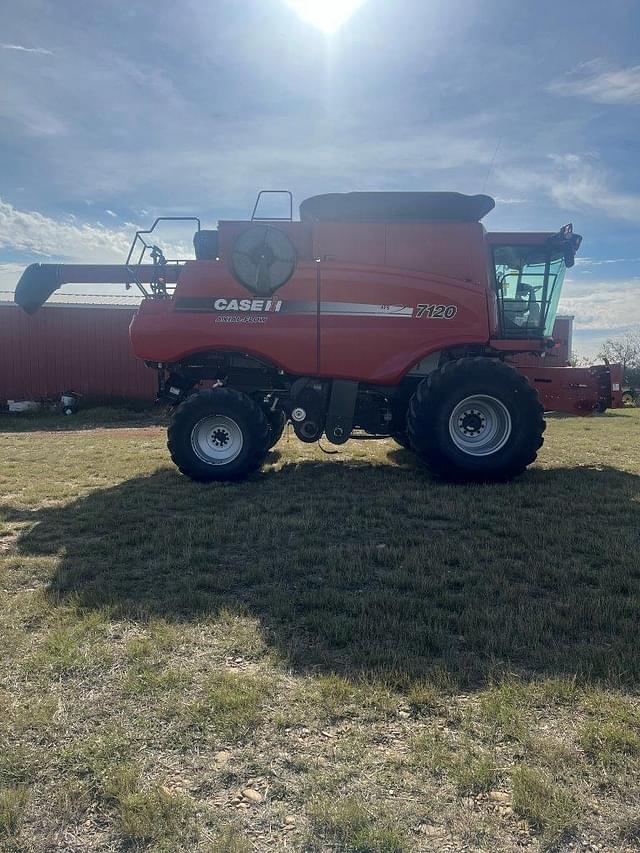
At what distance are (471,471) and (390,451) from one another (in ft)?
8.78

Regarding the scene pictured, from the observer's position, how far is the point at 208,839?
2.00m

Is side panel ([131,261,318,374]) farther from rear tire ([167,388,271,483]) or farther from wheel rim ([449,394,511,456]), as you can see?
wheel rim ([449,394,511,456])

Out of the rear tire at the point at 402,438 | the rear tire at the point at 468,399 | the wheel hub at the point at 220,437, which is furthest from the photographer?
the rear tire at the point at 402,438

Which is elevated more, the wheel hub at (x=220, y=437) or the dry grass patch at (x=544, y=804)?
the wheel hub at (x=220, y=437)

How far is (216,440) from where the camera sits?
24.8 feet

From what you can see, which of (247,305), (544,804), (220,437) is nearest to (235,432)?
(220,437)

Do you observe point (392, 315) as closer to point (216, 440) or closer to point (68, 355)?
point (216, 440)

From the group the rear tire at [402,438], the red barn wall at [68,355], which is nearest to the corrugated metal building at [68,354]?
the red barn wall at [68,355]

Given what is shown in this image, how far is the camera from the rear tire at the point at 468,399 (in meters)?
7.02

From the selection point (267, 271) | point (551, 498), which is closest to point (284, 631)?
point (551, 498)

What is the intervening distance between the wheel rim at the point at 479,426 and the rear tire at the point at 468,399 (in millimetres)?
82

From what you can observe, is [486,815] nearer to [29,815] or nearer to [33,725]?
[29,815]

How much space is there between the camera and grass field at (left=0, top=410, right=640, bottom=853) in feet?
6.86

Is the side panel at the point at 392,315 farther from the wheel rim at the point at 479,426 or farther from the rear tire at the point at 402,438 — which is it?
the rear tire at the point at 402,438
